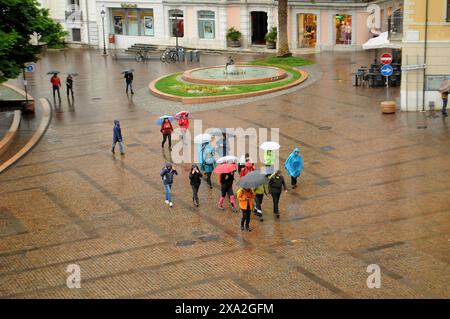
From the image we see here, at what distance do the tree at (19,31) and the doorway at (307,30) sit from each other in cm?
2915

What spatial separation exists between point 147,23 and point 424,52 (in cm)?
3666

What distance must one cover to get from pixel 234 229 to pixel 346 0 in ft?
130

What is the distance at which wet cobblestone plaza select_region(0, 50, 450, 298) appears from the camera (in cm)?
1500

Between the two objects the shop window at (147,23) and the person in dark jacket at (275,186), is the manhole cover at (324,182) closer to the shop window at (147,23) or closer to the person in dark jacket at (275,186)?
the person in dark jacket at (275,186)

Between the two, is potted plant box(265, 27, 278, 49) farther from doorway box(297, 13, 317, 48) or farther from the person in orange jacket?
the person in orange jacket

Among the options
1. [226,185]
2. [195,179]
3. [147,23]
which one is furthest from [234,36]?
[226,185]

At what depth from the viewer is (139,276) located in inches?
608

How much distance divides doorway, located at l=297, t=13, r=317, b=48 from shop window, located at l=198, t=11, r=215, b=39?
7.67 m

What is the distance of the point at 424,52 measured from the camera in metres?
30.8

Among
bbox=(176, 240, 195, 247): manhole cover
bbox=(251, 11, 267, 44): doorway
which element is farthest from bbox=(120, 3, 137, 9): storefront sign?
bbox=(176, 240, 195, 247): manhole cover

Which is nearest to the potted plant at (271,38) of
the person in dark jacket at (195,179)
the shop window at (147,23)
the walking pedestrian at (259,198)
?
the shop window at (147,23)

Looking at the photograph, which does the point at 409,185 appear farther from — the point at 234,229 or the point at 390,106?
the point at 390,106

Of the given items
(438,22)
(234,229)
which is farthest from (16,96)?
(234,229)

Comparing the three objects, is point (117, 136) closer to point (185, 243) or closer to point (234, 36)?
point (185, 243)
